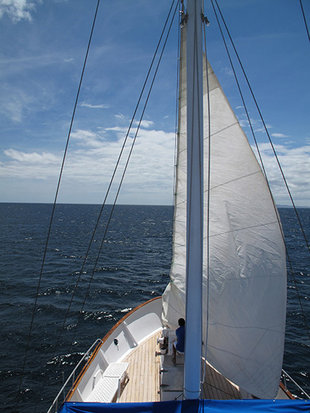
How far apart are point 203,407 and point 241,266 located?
302 centimetres

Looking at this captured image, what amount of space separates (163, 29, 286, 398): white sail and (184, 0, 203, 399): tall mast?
4.66 ft

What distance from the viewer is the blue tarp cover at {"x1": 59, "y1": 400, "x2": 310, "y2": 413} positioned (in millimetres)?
4617

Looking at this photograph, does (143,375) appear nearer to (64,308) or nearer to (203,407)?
(203,407)

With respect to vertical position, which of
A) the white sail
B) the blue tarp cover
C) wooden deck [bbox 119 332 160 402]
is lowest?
wooden deck [bbox 119 332 160 402]

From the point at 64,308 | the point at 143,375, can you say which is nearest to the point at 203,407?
the point at 143,375

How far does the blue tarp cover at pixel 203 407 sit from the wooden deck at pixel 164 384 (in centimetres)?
160

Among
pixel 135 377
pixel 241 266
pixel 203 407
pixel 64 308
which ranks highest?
pixel 241 266

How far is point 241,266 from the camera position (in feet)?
20.6

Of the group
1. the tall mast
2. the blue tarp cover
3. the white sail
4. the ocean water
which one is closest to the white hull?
the white sail

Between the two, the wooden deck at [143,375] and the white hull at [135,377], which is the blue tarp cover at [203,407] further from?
the wooden deck at [143,375]

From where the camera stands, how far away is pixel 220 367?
21.5ft

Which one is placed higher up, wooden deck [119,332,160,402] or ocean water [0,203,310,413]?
wooden deck [119,332,160,402]

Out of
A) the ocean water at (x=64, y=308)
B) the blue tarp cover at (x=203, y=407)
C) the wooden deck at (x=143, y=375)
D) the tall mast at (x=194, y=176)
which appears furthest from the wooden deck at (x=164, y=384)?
the ocean water at (x=64, y=308)

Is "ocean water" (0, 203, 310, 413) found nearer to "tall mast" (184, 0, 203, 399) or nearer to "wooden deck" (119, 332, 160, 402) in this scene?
"wooden deck" (119, 332, 160, 402)
